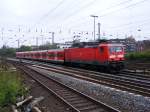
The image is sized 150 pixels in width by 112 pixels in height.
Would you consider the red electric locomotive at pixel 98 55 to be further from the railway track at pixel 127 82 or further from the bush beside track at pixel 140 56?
the bush beside track at pixel 140 56

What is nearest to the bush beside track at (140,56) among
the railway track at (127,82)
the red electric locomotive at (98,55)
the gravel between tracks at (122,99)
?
the red electric locomotive at (98,55)

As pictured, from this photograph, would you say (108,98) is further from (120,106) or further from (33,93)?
(33,93)

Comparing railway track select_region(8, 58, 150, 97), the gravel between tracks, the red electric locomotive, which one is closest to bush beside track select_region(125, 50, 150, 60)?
the red electric locomotive

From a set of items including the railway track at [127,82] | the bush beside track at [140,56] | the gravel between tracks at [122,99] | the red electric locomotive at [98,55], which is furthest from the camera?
the bush beside track at [140,56]

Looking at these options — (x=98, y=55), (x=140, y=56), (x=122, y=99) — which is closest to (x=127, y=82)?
(x=122, y=99)

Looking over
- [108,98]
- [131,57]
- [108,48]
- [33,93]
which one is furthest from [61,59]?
[108,98]

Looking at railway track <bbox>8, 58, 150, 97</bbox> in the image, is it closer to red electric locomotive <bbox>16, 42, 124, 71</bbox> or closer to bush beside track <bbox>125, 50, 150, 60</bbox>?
red electric locomotive <bbox>16, 42, 124, 71</bbox>

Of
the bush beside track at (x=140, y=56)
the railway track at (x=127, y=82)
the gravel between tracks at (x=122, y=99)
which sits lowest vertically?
the gravel between tracks at (x=122, y=99)

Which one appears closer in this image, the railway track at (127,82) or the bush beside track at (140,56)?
the railway track at (127,82)

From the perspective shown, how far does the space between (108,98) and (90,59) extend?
17044 mm

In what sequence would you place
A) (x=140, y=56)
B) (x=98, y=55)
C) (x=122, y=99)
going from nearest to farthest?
(x=122, y=99) → (x=98, y=55) → (x=140, y=56)

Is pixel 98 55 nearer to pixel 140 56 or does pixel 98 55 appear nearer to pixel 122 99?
pixel 140 56

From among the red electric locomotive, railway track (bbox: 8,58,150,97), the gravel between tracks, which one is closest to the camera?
the gravel between tracks

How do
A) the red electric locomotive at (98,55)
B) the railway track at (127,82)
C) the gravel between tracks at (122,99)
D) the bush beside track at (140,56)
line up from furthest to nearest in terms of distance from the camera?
the bush beside track at (140,56), the red electric locomotive at (98,55), the railway track at (127,82), the gravel between tracks at (122,99)
